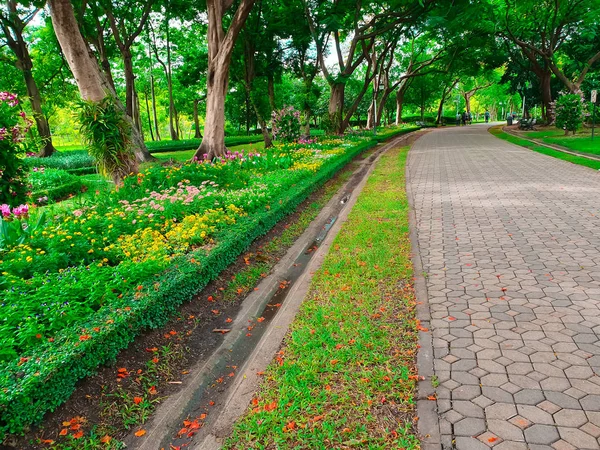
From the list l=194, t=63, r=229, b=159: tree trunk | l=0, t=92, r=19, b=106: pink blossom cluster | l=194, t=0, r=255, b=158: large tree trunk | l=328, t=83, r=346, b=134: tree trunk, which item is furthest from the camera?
l=328, t=83, r=346, b=134: tree trunk

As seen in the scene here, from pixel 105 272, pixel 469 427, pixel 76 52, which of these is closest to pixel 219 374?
pixel 105 272

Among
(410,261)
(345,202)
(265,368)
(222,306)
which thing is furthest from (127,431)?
(345,202)

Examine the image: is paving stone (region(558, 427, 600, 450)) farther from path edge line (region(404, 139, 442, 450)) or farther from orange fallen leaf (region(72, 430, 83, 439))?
orange fallen leaf (region(72, 430, 83, 439))

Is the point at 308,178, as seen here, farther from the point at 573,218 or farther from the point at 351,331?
the point at 351,331

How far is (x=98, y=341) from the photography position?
285 cm

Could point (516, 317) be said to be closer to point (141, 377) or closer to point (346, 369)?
point (346, 369)

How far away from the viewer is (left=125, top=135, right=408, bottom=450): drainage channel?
8.65 feet

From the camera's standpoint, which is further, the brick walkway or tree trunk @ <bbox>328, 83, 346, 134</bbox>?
tree trunk @ <bbox>328, 83, 346, 134</bbox>

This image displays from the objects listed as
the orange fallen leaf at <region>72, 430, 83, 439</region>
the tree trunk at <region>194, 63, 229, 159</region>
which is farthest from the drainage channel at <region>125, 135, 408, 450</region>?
the tree trunk at <region>194, 63, 229, 159</region>

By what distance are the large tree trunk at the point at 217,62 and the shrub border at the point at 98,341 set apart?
24.4ft

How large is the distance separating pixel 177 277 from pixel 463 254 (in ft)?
12.2

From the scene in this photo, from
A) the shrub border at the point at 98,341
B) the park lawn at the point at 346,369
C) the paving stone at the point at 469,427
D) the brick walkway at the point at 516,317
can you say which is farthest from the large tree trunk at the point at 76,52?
the paving stone at the point at 469,427

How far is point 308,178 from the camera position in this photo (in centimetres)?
970

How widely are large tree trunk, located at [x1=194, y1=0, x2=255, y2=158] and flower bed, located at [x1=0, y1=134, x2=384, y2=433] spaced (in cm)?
452
